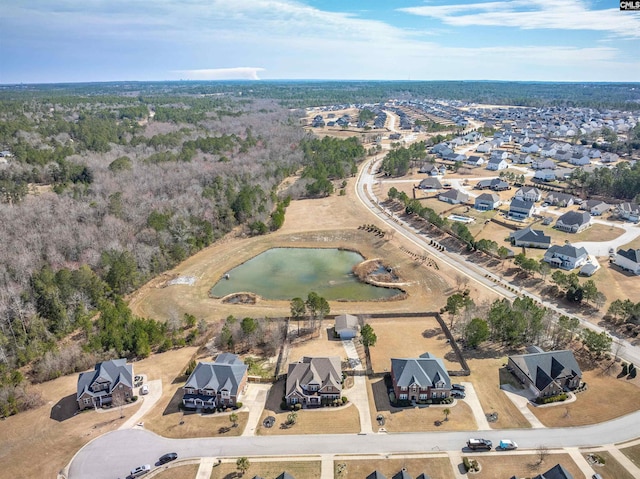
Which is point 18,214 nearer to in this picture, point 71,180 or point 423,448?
point 71,180

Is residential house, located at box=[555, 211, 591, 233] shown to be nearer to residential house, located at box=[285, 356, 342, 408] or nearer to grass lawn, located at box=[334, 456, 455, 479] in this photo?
residential house, located at box=[285, 356, 342, 408]

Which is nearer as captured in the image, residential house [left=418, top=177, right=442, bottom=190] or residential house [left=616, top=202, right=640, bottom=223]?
residential house [left=616, top=202, right=640, bottom=223]

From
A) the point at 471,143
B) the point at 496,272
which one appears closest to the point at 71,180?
the point at 496,272

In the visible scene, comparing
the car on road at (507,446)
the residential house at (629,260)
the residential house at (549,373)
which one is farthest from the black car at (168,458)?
the residential house at (629,260)

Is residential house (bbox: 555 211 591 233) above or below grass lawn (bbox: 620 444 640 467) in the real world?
above

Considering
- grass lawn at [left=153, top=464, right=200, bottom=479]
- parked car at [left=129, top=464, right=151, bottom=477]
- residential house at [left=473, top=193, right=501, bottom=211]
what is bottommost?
grass lawn at [left=153, top=464, right=200, bottom=479]

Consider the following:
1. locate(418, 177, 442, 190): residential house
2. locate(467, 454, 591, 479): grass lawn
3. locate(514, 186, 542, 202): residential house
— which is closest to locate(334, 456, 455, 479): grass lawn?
locate(467, 454, 591, 479): grass lawn

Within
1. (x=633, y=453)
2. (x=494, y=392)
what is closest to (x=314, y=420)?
(x=494, y=392)
